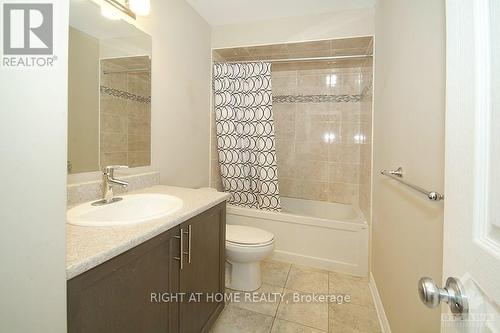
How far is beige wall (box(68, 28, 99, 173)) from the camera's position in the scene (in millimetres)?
1084

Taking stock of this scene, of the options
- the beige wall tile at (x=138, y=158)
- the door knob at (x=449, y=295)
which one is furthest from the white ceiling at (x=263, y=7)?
the door knob at (x=449, y=295)

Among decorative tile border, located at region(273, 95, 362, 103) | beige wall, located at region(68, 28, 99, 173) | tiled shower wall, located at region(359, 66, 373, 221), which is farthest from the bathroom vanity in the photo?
decorative tile border, located at region(273, 95, 362, 103)

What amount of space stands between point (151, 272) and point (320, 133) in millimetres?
2461

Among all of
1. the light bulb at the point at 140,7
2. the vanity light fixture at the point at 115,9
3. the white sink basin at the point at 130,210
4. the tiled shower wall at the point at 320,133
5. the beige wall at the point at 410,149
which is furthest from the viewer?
the tiled shower wall at the point at 320,133

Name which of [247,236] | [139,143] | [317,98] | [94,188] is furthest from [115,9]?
[317,98]

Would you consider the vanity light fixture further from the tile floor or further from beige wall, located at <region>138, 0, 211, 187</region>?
the tile floor

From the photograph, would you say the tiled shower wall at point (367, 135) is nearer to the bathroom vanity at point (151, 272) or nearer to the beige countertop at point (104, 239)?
the bathroom vanity at point (151, 272)

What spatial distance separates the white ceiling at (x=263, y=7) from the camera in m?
1.87

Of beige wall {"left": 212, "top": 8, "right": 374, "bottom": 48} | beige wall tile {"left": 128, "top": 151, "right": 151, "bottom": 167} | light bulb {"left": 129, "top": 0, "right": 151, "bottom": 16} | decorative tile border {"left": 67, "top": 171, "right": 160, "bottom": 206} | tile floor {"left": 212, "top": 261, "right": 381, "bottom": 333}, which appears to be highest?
beige wall {"left": 212, "top": 8, "right": 374, "bottom": 48}

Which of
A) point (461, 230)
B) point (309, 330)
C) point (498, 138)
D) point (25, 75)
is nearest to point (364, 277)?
point (309, 330)

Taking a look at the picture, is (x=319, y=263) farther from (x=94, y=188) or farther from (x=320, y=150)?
(x=94, y=188)

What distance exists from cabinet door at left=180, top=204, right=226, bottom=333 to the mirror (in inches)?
26.5

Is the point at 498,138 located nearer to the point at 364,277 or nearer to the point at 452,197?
the point at 452,197

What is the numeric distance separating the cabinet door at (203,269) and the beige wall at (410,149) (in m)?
0.96
